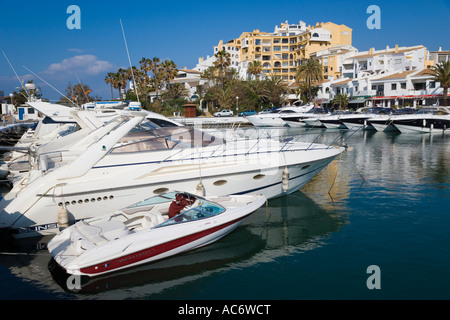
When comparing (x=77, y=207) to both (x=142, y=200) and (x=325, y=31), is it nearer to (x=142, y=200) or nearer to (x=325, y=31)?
(x=142, y=200)

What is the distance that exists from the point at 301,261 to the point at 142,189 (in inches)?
180

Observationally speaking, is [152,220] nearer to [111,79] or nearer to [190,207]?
[190,207]

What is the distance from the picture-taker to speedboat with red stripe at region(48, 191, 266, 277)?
7.24m

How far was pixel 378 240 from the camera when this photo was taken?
9.04m

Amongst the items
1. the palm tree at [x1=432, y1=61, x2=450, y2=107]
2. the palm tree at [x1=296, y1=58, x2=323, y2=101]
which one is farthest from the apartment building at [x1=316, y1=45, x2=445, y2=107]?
the palm tree at [x1=432, y1=61, x2=450, y2=107]

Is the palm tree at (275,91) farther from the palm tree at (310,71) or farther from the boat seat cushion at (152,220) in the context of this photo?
the boat seat cushion at (152,220)

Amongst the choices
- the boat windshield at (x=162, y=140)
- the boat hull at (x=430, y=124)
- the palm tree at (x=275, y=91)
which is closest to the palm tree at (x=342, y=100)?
the palm tree at (x=275, y=91)

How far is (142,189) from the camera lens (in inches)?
382

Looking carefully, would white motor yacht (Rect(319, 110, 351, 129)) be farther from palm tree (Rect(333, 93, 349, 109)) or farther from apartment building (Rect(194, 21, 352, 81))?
apartment building (Rect(194, 21, 352, 81))

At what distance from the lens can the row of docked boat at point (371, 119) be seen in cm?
3366

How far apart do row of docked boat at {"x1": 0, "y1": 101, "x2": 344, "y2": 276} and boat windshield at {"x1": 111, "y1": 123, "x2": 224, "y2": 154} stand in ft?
0.10

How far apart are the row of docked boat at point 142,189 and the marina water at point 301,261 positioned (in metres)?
0.48

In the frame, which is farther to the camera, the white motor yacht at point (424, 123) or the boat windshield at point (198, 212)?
the white motor yacht at point (424, 123)

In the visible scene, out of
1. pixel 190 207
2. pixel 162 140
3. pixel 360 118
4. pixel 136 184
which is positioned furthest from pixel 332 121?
pixel 190 207
